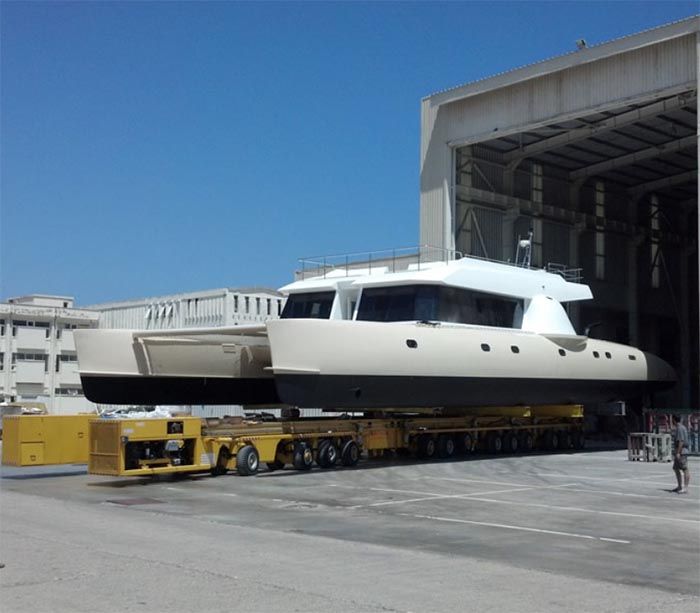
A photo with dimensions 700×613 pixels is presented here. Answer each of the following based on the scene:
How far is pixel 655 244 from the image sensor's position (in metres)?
40.9

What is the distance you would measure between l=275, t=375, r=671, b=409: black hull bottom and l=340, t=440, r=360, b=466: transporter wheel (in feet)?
3.37

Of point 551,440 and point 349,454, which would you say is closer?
point 349,454

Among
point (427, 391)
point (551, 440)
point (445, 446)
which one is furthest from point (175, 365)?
point (551, 440)

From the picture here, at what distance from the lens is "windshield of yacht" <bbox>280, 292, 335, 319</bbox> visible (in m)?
22.3

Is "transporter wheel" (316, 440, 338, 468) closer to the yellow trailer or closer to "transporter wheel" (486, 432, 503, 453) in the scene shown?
the yellow trailer

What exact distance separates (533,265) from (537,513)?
22.1 m

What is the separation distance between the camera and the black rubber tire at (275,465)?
60.8 feet

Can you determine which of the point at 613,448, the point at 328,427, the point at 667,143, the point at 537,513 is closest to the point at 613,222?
the point at 667,143

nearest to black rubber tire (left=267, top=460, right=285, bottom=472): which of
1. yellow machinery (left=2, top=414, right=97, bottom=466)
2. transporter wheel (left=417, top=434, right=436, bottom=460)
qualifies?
yellow machinery (left=2, top=414, right=97, bottom=466)

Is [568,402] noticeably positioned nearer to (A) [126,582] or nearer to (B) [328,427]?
(B) [328,427]

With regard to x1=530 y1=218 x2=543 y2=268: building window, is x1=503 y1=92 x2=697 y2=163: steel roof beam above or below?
above

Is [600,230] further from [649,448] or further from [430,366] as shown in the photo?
[430,366]

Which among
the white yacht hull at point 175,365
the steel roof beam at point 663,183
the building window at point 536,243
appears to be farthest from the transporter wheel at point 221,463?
the steel roof beam at point 663,183

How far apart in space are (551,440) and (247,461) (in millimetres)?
10671
